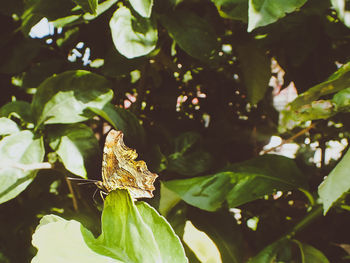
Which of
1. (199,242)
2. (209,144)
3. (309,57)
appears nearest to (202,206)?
(199,242)

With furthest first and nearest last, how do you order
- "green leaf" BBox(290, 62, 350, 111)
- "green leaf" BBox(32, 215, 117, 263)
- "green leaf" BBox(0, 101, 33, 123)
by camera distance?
"green leaf" BBox(0, 101, 33, 123) < "green leaf" BBox(290, 62, 350, 111) < "green leaf" BBox(32, 215, 117, 263)

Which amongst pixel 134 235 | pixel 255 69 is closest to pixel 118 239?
pixel 134 235

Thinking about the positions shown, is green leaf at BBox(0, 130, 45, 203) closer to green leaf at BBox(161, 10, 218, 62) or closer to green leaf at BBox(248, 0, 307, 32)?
green leaf at BBox(161, 10, 218, 62)

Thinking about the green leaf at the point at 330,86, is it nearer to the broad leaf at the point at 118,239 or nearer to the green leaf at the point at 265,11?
the green leaf at the point at 265,11

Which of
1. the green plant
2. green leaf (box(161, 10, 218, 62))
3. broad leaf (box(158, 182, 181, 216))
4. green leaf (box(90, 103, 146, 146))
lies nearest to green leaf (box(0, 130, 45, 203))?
the green plant

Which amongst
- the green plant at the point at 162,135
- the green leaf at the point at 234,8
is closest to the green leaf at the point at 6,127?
the green plant at the point at 162,135
